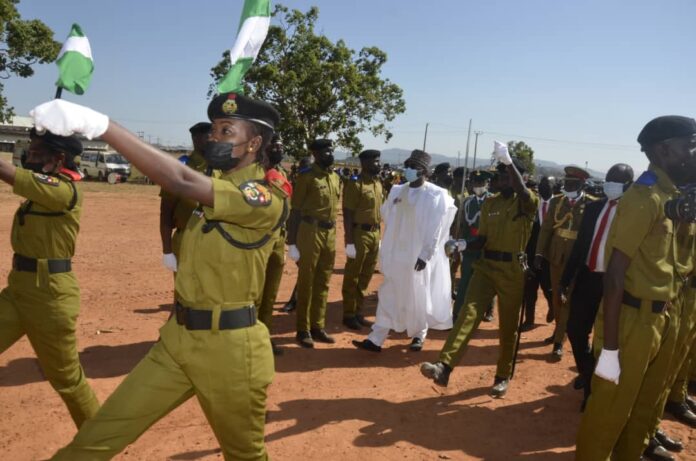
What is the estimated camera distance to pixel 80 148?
3.78m

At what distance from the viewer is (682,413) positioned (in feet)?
16.4

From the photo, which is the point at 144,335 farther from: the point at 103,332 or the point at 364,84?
the point at 364,84

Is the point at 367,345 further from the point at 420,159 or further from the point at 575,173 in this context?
the point at 575,173

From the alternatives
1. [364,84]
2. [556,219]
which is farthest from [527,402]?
[364,84]

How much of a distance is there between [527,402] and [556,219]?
8.45 feet

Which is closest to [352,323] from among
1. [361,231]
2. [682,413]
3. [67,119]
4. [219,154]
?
[361,231]

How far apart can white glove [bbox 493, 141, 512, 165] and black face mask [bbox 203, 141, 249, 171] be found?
9.66ft

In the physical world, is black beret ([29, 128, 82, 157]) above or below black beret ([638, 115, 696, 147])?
below

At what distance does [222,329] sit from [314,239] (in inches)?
153

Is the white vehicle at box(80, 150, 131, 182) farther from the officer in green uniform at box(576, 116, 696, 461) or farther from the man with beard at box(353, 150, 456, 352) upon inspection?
the officer in green uniform at box(576, 116, 696, 461)

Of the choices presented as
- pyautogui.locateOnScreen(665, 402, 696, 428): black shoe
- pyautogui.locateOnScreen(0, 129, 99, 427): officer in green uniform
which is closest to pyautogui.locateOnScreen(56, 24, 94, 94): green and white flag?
pyautogui.locateOnScreen(0, 129, 99, 427): officer in green uniform

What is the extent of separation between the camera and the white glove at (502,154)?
487cm

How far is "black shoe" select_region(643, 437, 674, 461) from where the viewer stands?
4246mm

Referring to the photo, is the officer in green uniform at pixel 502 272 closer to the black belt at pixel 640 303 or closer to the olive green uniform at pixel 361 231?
the black belt at pixel 640 303
